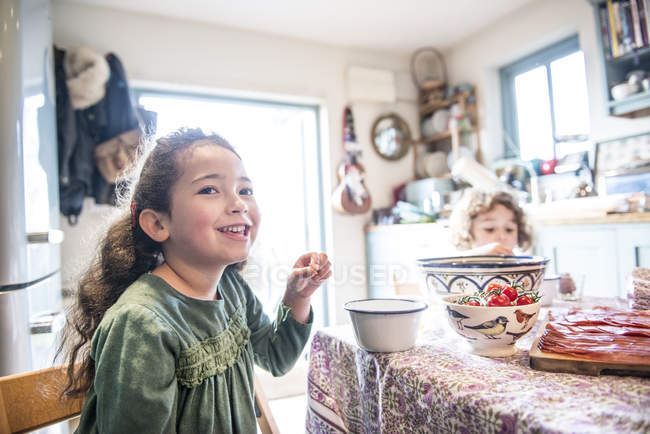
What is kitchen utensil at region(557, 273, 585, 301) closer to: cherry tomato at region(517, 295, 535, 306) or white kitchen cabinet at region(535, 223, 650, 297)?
cherry tomato at region(517, 295, 535, 306)

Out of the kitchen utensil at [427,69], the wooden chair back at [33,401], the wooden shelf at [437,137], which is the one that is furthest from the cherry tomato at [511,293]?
the kitchen utensil at [427,69]

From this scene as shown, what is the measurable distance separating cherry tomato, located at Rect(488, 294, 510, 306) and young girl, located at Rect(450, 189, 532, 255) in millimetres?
941

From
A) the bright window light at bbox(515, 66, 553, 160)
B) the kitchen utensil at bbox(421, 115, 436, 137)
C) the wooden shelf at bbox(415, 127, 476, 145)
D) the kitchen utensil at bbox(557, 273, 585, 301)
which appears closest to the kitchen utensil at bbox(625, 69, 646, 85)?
the bright window light at bbox(515, 66, 553, 160)

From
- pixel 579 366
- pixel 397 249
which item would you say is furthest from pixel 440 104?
pixel 579 366

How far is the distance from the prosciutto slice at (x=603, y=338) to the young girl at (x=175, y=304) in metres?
0.42

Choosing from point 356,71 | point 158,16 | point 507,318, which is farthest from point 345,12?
point 507,318

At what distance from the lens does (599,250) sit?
1929 millimetres

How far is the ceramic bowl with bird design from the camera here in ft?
1.82

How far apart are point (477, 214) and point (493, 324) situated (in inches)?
42.7

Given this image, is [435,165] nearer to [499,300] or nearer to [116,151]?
[116,151]

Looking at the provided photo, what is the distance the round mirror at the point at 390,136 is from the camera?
3.52 metres

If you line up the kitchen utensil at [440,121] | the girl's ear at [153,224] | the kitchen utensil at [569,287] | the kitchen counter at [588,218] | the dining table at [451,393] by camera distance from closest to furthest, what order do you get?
the dining table at [451,393] → the girl's ear at [153,224] → the kitchen utensil at [569,287] → the kitchen counter at [588,218] → the kitchen utensil at [440,121]

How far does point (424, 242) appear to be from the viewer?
275cm

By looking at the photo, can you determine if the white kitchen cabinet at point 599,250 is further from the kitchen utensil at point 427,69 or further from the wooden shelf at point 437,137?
the kitchen utensil at point 427,69
